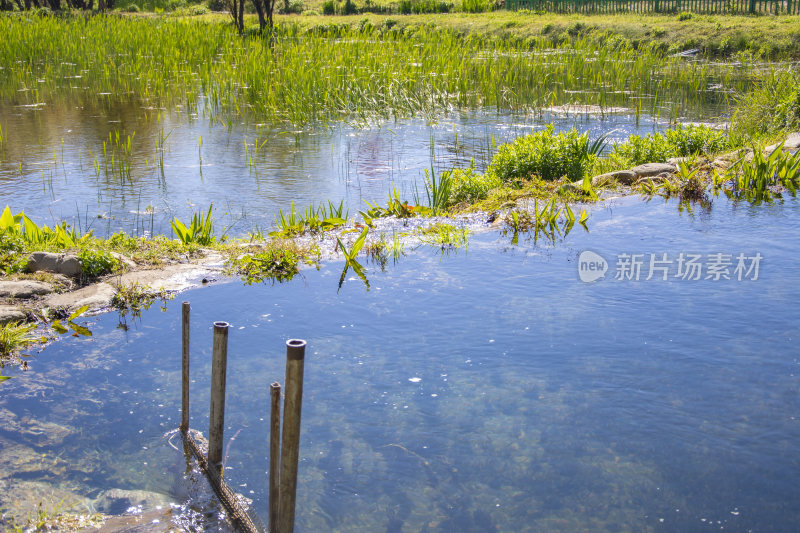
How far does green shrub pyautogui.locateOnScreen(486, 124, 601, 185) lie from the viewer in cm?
831

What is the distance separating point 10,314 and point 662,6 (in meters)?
27.9

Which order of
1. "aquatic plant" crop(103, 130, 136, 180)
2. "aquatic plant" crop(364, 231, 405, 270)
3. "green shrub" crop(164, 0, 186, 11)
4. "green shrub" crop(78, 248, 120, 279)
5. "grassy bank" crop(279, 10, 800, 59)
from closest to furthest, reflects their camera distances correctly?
"green shrub" crop(78, 248, 120, 279) < "aquatic plant" crop(364, 231, 405, 270) < "aquatic plant" crop(103, 130, 136, 180) < "grassy bank" crop(279, 10, 800, 59) < "green shrub" crop(164, 0, 186, 11)

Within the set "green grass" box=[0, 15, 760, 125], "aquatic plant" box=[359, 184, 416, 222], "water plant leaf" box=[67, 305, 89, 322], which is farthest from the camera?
"green grass" box=[0, 15, 760, 125]

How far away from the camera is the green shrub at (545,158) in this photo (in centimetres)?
831

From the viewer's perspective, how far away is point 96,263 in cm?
556

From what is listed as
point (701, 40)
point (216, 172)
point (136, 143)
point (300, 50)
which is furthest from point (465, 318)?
point (701, 40)

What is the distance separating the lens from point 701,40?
20.8 m

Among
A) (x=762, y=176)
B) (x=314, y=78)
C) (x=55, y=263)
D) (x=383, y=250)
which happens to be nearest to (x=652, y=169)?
(x=762, y=176)

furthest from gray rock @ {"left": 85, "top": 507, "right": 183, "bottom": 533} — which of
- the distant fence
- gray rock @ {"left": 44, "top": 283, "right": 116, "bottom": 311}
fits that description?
the distant fence

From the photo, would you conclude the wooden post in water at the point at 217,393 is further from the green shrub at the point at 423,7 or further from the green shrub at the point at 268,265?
the green shrub at the point at 423,7

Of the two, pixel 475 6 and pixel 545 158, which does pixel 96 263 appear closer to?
pixel 545 158

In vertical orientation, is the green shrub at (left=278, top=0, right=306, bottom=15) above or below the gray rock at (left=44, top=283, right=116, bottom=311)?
above

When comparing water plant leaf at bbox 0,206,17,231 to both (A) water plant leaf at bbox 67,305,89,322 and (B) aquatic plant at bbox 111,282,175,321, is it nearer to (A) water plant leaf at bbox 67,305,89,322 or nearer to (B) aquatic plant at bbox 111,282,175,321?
(B) aquatic plant at bbox 111,282,175,321

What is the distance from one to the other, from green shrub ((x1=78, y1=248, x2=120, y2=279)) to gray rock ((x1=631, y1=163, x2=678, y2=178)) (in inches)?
229
